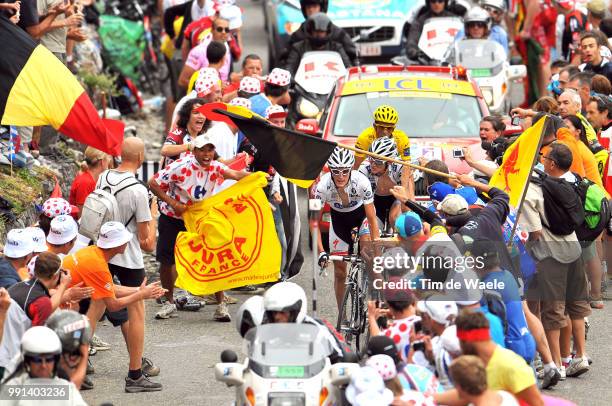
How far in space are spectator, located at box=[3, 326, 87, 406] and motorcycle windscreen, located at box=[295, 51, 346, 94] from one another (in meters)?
11.4

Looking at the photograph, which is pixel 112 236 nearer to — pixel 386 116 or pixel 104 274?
pixel 104 274

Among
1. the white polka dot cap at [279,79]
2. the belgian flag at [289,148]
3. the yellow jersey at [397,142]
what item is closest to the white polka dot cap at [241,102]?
the white polka dot cap at [279,79]

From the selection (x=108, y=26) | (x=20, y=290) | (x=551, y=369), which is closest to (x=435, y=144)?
(x=551, y=369)

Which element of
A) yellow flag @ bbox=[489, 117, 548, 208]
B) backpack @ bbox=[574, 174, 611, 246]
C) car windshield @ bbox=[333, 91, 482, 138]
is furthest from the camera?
car windshield @ bbox=[333, 91, 482, 138]

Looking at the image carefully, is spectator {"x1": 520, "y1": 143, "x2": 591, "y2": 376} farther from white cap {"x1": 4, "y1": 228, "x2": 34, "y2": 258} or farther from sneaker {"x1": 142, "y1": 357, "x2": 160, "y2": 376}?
white cap {"x1": 4, "y1": 228, "x2": 34, "y2": 258}

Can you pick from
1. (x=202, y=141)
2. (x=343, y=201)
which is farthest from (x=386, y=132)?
(x=202, y=141)

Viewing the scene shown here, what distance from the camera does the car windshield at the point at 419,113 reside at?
672 inches

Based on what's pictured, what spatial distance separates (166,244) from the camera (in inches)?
577

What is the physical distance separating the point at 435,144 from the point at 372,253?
4.08 m

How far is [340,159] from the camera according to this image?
44.3 feet

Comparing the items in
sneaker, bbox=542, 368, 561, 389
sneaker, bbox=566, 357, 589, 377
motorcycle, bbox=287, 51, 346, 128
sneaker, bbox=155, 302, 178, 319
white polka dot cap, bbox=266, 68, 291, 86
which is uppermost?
white polka dot cap, bbox=266, 68, 291, 86

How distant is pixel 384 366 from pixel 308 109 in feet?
34.7

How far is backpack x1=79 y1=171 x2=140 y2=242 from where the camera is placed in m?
12.8

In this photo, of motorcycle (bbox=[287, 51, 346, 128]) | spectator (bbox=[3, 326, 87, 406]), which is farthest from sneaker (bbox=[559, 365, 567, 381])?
motorcycle (bbox=[287, 51, 346, 128])
